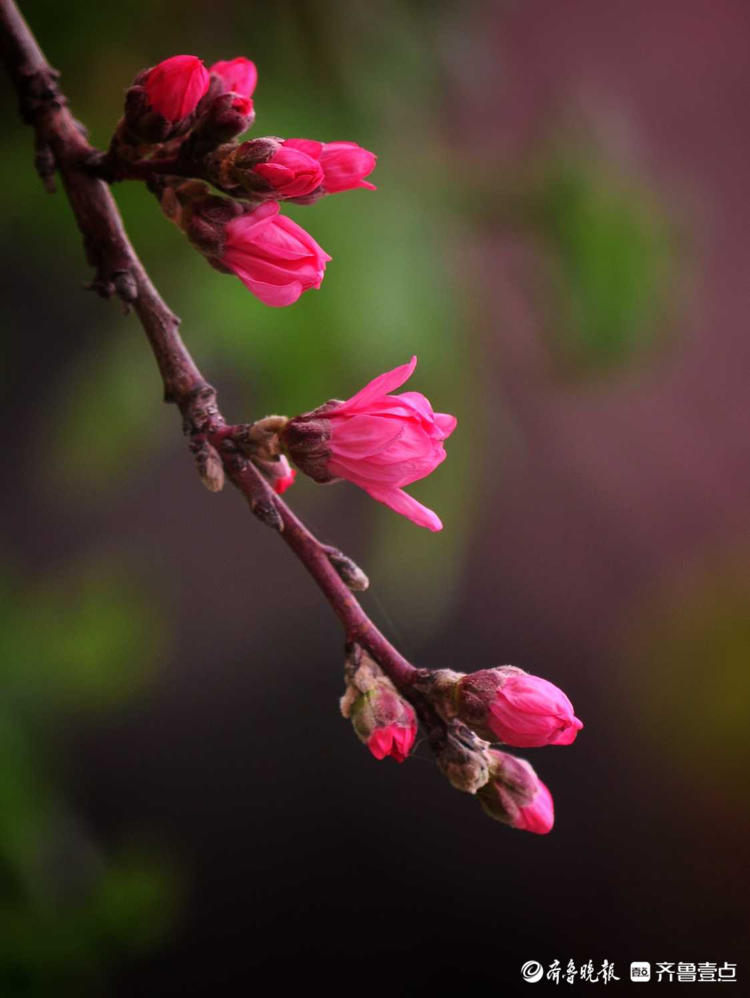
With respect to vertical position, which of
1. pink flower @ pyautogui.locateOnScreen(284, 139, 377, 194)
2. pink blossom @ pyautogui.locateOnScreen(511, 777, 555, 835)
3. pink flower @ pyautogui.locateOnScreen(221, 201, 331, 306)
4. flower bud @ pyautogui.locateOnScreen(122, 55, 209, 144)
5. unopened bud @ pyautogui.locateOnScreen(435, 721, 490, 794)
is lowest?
pink blossom @ pyautogui.locateOnScreen(511, 777, 555, 835)

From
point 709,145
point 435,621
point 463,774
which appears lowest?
point 463,774

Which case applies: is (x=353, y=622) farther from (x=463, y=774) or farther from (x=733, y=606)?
(x=733, y=606)

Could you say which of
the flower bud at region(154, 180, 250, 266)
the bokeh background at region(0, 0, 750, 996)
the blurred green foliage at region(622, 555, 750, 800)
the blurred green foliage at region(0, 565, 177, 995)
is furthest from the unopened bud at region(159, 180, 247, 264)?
the blurred green foliage at region(622, 555, 750, 800)

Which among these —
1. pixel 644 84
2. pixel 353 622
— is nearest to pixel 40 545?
pixel 353 622

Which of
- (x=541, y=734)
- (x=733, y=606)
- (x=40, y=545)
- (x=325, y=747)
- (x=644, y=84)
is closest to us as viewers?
(x=541, y=734)

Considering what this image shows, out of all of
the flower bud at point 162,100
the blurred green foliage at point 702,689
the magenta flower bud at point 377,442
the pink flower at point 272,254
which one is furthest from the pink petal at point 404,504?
the blurred green foliage at point 702,689

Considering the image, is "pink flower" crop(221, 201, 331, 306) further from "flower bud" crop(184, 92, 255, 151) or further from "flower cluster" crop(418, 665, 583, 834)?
"flower cluster" crop(418, 665, 583, 834)
